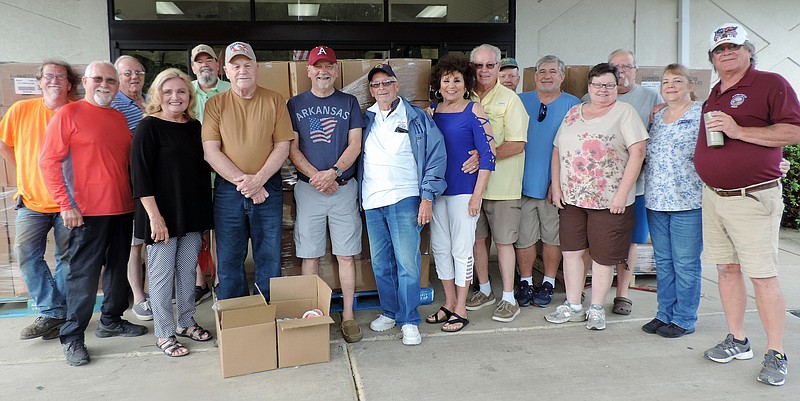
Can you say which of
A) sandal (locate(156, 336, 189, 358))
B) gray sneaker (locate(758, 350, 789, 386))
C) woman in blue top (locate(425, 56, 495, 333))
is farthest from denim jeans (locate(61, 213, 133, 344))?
gray sneaker (locate(758, 350, 789, 386))

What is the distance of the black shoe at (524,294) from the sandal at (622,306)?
57cm

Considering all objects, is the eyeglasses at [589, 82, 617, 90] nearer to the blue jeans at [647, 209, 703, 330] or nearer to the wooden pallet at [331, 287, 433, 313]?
the blue jeans at [647, 209, 703, 330]

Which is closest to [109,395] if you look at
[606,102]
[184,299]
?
[184,299]

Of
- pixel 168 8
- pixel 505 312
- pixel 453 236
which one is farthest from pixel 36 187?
pixel 168 8

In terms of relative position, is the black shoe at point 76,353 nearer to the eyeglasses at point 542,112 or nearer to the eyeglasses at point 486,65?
the eyeglasses at point 486,65

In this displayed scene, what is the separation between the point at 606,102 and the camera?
3311 mm

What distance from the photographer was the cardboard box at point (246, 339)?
2.83 meters

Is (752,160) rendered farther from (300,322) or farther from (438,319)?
(300,322)

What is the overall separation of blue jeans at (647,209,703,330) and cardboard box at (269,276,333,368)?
2079 mm

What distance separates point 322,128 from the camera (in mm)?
3297

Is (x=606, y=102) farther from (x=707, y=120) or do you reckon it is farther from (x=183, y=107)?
(x=183, y=107)

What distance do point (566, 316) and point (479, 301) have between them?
0.64 meters

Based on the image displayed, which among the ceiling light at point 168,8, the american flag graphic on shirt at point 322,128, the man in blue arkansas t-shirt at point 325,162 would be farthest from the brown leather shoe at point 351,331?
the ceiling light at point 168,8

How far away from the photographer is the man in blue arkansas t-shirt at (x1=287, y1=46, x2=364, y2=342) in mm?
3273
